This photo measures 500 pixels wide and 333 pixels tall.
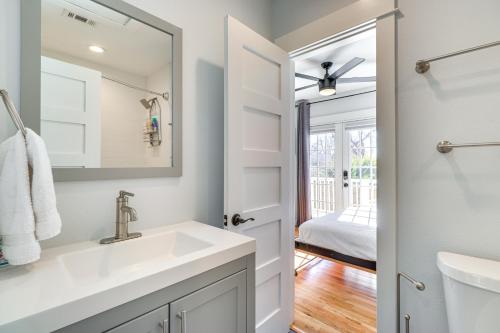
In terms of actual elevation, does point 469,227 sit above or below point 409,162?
below

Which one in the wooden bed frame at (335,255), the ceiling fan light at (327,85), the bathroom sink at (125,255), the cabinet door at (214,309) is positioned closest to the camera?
the cabinet door at (214,309)

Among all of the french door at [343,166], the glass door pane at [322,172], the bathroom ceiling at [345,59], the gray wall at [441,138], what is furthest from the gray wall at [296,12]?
the glass door pane at [322,172]

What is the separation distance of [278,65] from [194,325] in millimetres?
1579

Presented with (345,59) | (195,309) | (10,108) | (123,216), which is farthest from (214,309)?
(345,59)

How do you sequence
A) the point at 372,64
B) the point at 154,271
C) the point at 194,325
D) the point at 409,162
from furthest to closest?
the point at 372,64 < the point at 409,162 < the point at 194,325 < the point at 154,271

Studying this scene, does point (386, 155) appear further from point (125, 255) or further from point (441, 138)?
point (125, 255)

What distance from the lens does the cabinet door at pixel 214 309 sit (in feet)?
2.39

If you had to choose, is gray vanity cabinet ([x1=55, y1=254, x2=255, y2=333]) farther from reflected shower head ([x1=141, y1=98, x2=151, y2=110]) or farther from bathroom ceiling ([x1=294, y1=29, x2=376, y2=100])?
bathroom ceiling ([x1=294, y1=29, x2=376, y2=100])

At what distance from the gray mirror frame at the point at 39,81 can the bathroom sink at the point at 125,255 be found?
1.01 ft

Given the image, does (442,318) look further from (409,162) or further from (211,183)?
(211,183)

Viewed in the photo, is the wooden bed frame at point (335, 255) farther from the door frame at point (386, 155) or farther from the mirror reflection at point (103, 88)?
the mirror reflection at point (103, 88)

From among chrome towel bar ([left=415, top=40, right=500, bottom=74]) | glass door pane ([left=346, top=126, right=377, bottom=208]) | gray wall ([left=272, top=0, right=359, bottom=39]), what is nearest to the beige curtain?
glass door pane ([left=346, top=126, right=377, bottom=208])

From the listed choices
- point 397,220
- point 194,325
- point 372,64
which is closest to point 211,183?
point 194,325

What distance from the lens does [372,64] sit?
116 inches
